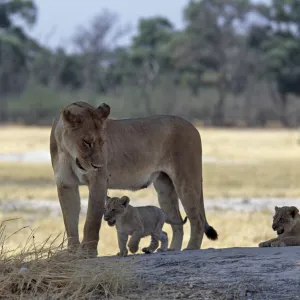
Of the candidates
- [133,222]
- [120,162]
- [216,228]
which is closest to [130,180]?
[120,162]

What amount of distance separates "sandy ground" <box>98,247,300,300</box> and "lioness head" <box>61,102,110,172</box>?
0.89m

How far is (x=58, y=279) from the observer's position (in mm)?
6867

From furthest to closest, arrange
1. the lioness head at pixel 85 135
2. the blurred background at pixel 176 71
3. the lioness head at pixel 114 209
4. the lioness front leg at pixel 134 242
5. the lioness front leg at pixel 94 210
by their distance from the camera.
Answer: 1. the blurred background at pixel 176 71
2. the lioness front leg at pixel 134 242
3. the lioness head at pixel 114 209
4. the lioness front leg at pixel 94 210
5. the lioness head at pixel 85 135

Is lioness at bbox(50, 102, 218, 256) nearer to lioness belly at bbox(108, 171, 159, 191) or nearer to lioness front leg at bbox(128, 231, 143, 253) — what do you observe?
lioness belly at bbox(108, 171, 159, 191)

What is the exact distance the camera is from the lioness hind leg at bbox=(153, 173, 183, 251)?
31.4 feet

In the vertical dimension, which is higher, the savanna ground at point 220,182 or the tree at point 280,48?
the tree at point 280,48

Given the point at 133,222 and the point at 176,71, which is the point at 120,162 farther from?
the point at 176,71

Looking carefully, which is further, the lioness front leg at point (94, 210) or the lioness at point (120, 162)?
the lioness front leg at point (94, 210)

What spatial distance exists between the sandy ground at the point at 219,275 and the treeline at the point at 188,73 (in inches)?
1947

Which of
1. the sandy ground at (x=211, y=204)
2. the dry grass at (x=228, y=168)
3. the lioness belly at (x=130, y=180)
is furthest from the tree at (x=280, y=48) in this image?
the lioness belly at (x=130, y=180)

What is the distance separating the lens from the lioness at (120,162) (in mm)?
7918

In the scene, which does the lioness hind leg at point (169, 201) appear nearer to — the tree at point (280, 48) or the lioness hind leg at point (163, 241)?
the lioness hind leg at point (163, 241)

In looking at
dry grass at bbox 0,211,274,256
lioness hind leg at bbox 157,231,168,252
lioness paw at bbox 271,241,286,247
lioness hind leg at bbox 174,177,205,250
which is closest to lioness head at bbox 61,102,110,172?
lioness hind leg at bbox 157,231,168,252

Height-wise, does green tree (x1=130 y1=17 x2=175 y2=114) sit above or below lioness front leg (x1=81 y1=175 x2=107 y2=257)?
above
